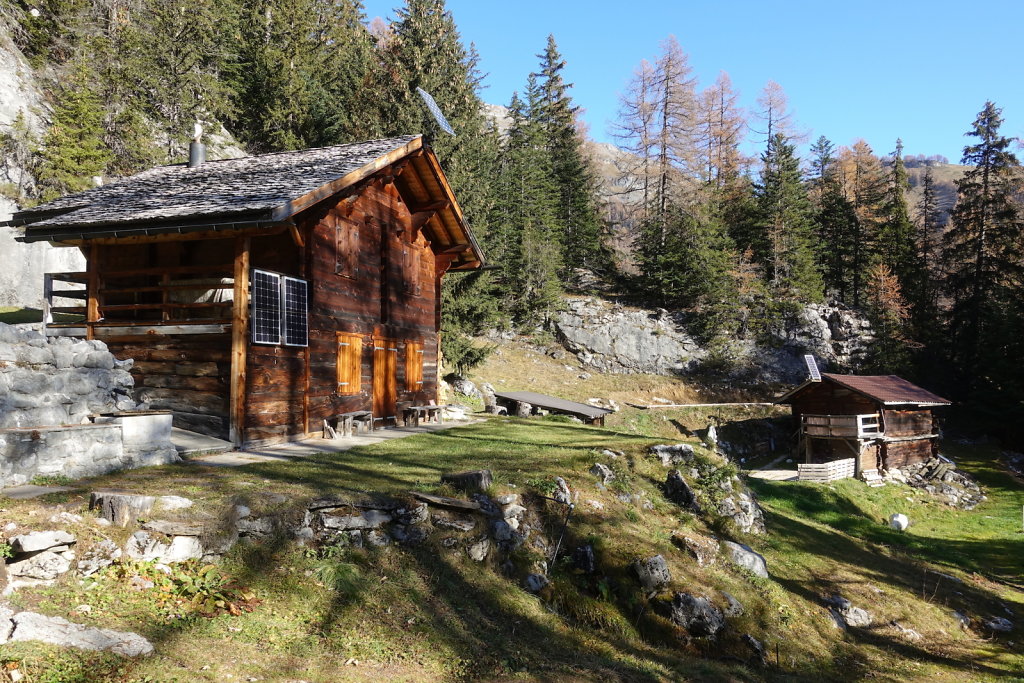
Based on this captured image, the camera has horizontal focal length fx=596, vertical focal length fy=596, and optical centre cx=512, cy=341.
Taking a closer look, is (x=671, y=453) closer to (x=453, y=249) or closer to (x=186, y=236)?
(x=453, y=249)

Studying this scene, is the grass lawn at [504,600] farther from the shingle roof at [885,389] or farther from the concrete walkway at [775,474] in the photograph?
the shingle roof at [885,389]

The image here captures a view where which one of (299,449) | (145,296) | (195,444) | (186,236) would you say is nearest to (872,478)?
(299,449)

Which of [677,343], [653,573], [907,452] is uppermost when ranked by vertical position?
[677,343]

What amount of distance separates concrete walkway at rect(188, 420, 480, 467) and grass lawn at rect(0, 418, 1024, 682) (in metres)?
0.61

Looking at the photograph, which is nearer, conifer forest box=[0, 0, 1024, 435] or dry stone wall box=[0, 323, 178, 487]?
dry stone wall box=[0, 323, 178, 487]

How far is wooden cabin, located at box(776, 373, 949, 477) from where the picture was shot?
2922 cm

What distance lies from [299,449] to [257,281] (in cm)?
343

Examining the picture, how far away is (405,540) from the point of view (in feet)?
24.7

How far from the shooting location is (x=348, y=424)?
14562 mm

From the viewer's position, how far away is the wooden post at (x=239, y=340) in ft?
37.3

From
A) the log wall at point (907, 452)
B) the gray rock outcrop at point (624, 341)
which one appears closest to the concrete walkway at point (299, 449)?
the log wall at point (907, 452)

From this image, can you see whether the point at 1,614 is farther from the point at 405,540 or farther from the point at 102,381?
the point at 102,381

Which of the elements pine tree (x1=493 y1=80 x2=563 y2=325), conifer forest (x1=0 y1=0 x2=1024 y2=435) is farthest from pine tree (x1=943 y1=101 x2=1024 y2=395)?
pine tree (x1=493 y1=80 x2=563 y2=325)

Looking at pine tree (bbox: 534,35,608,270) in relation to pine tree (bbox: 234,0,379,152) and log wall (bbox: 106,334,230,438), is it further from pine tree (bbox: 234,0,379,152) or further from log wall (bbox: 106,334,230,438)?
log wall (bbox: 106,334,230,438)
